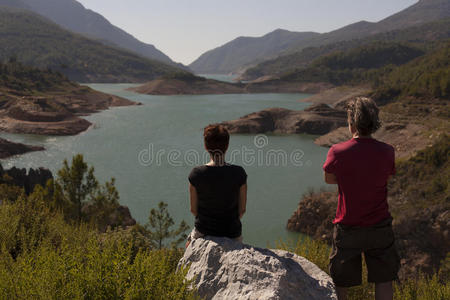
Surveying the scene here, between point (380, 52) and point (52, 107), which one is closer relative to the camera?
point (52, 107)

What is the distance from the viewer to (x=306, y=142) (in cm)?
5131

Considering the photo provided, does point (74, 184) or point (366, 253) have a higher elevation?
point (366, 253)

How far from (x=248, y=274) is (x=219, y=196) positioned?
914 millimetres

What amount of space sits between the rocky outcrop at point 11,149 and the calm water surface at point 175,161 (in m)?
1.22

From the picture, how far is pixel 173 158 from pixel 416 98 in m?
37.5

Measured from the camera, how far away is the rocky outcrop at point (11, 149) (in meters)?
37.8

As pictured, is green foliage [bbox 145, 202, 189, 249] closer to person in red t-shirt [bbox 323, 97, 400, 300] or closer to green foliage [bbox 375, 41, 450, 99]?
person in red t-shirt [bbox 323, 97, 400, 300]

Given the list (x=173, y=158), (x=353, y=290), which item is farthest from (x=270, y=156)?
(x=353, y=290)

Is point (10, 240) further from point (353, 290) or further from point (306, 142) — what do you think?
point (306, 142)

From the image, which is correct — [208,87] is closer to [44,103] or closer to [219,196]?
[44,103]

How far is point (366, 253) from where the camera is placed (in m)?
3.91

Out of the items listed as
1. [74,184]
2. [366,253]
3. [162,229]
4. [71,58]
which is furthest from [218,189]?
[71,58]

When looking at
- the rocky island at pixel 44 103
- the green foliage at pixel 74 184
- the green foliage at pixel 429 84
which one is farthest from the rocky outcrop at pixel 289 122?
the green foliage at pixel 74 184

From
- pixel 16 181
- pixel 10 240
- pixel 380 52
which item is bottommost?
pixel 16 181
